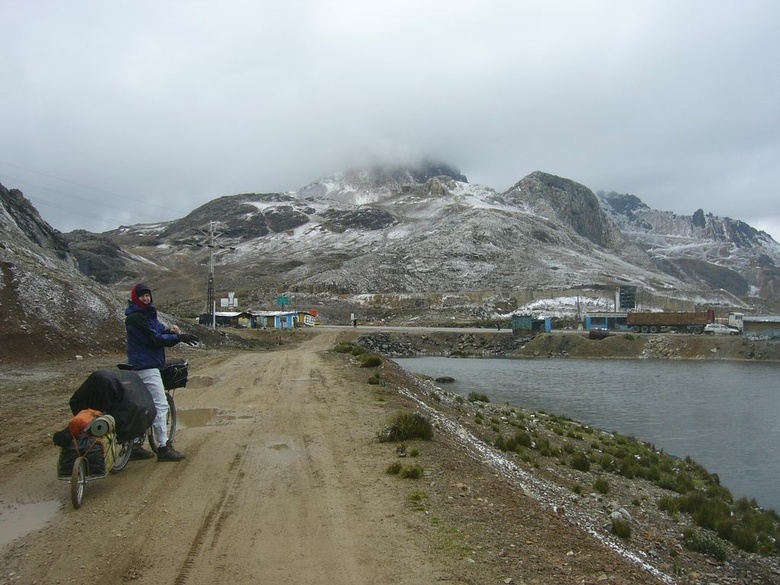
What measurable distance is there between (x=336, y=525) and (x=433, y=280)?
130691 millimetres

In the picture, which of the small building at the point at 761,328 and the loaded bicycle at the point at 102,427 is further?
the small building at the point at 761,328

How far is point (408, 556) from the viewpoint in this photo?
584cm

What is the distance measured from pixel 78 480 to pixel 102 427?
0.64 meters

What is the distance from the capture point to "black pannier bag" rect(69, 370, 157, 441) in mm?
7270

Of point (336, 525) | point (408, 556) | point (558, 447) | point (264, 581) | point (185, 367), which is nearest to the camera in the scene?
point (264, 581)

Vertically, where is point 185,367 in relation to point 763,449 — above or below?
above

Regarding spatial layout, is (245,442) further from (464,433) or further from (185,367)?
(464,433)

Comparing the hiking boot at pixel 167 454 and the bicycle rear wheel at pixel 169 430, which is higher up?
the bicycle rear wheel at pixel 169 430

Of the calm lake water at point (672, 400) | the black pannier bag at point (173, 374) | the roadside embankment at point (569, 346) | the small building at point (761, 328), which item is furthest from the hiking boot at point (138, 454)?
the small building at point (761, 328)

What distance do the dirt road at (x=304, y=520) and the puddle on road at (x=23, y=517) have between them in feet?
0.18

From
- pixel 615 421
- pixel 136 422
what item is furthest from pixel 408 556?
pixel 615 421

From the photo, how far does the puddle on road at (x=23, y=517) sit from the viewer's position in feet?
19.9

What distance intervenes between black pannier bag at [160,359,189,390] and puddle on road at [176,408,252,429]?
2.85m

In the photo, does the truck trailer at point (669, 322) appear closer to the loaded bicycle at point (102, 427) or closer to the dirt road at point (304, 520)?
the dirt road at point (304, 520)
